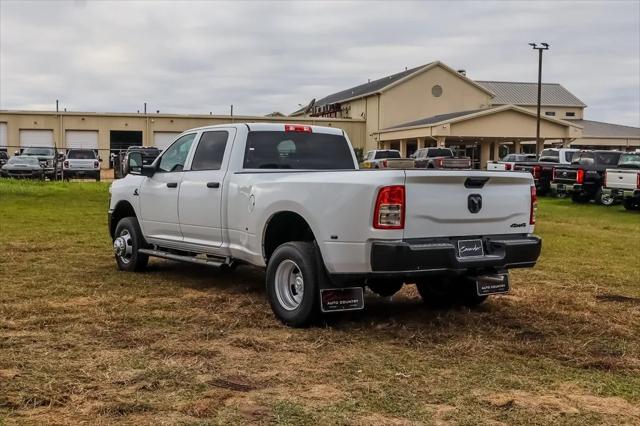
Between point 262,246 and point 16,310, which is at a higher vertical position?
point 262,246

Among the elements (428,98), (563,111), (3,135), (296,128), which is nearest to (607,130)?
(563,111)

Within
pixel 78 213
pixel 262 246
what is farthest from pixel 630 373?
pixel 78 213

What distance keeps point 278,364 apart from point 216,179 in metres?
2.84

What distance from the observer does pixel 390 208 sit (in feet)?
19.0

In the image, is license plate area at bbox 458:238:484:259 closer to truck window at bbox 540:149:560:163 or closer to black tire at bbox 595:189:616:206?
black tire at bbox 595:189:616:206

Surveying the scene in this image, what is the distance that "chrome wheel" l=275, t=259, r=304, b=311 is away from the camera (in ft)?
21.5

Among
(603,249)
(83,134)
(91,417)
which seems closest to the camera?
(91,417)

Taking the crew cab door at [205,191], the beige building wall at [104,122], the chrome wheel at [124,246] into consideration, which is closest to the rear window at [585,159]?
the chrome wheel at [124,246]

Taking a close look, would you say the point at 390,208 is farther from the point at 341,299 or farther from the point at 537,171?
the point at 537,171

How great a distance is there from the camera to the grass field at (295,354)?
4.39 meters

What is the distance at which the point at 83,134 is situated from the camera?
55719mm

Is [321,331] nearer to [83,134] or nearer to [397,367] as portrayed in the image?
[397,367]

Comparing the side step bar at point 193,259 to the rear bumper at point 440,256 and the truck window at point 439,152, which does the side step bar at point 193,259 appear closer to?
the rear bumper at point 440,256

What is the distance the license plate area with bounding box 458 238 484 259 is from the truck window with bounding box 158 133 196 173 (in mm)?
3708
